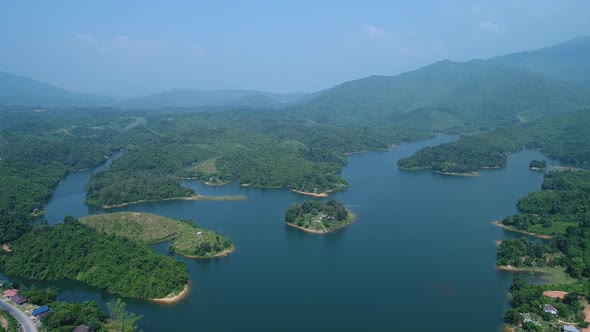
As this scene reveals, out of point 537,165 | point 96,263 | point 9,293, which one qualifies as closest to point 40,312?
point 9,293

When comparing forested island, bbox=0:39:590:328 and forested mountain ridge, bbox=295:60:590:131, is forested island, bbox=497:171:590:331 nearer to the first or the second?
forested island, bbox=0:39:590:328

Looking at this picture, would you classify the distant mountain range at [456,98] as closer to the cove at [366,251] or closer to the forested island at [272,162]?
the forested island at [272,162]

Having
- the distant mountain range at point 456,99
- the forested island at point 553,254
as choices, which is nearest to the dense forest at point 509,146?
the forested island at point 553,254

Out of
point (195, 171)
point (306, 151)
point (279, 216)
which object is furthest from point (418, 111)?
point (279, 216)

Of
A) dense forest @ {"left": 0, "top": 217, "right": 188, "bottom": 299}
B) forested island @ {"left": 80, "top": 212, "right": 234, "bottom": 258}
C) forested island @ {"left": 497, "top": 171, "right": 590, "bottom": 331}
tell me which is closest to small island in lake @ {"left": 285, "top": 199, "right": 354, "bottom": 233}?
forested island @ {"left": 80, "top": 212, "right": 234, "bottom": 258}

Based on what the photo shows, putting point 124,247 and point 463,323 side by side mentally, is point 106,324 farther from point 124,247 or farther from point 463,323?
point 463,323

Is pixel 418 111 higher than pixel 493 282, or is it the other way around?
pixel 418 111
